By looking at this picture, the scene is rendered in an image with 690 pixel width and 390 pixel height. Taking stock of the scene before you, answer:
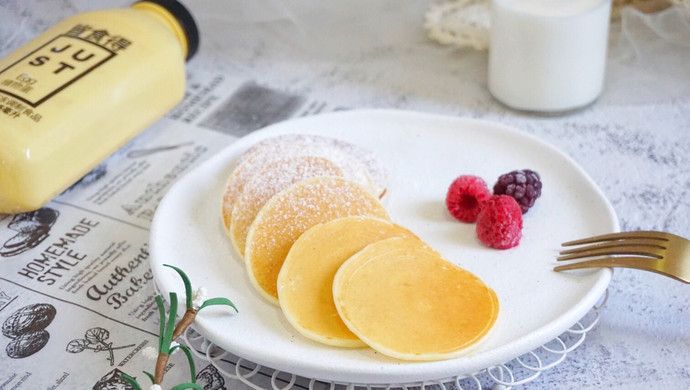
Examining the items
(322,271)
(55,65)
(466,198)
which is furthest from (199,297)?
(55,65)

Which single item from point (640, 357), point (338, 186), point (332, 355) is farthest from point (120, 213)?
point (640, 357)

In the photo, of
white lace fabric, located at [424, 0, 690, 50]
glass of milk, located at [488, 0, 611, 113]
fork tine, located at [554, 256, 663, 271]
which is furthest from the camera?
white lace fabric, located at [424, 0, 690, 50]

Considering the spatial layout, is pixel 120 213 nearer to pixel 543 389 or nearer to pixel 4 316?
pixel 4 316

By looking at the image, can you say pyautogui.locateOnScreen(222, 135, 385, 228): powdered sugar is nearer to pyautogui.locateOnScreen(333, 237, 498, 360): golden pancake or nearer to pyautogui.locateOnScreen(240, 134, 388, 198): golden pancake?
pyautogui.locateOnScreen(240, 134, 388, 198): golden pancake

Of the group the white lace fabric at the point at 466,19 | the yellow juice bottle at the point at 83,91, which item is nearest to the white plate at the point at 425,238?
the yellow juice bottle at the point at 83,91

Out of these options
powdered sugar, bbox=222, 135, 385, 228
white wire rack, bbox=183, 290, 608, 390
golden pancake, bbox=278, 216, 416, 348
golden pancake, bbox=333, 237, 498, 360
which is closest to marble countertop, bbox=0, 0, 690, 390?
white wire rack, bbox=183, 290, 608, 390

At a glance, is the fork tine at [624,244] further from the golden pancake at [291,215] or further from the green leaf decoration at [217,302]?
the green leaf decoration at [217,302]

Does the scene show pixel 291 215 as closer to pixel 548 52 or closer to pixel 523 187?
pixel 523 187
